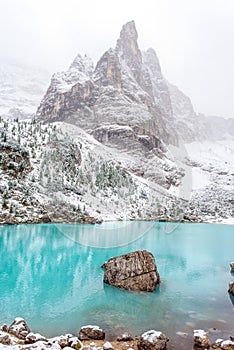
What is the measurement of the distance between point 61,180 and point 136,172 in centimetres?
7681

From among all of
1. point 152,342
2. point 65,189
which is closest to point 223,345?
point 152,342

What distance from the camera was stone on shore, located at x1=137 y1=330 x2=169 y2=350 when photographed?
12758 mm

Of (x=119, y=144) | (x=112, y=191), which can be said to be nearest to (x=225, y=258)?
(x=112, y=191)

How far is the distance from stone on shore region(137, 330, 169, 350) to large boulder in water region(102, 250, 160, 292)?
10339 millimetres

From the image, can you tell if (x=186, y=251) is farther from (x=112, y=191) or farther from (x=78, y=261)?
(x=112, y=191)

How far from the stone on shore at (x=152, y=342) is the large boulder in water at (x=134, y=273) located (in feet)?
33.9

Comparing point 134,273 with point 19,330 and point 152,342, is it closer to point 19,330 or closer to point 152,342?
point 152,342

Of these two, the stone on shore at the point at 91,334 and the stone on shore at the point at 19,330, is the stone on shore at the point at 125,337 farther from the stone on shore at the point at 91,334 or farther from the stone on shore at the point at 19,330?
the stone on shore at the point at 19,330

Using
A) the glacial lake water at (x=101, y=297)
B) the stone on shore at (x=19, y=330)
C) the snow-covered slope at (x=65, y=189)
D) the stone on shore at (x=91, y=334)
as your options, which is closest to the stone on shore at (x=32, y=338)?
the stone on shore at (x=19, y=330)

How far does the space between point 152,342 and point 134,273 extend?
11.5 meters

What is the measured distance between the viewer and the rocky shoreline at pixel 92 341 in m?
12.2

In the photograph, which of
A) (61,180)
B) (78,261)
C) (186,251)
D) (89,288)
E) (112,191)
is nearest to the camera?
(89,288)

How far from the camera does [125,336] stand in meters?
14.0

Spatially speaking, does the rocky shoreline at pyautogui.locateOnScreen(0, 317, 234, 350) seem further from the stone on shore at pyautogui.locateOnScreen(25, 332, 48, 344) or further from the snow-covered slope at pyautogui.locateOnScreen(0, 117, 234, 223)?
the snow-covered slope at pyautogui.locateOnScreen(0, 117, 234, 223)
